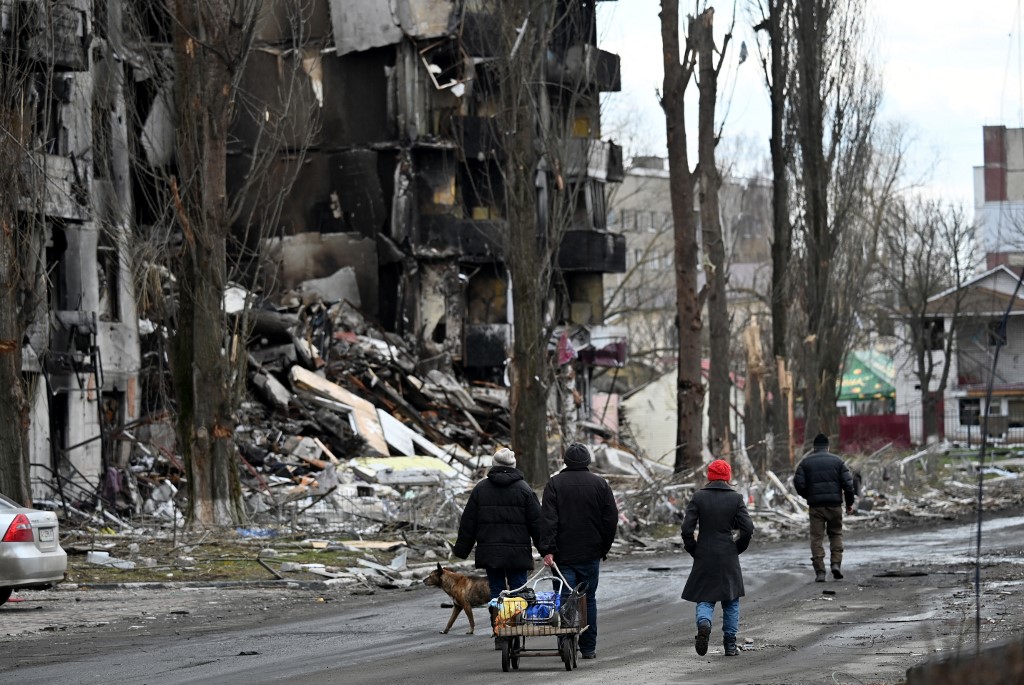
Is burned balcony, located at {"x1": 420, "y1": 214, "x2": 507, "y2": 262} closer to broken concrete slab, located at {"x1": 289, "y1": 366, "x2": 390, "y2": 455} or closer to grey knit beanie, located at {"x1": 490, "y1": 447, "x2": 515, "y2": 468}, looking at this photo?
broken concrete slab, located at {"x1": 289, "y1": 366, "x2": 390, "y2": 455}

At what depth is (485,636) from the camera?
13.5 metres

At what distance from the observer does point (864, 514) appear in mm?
30656

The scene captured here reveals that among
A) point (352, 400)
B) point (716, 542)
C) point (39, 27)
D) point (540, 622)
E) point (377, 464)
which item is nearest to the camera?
point (540, 622)

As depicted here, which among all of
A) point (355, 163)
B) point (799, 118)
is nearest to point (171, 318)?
point (799, 118)

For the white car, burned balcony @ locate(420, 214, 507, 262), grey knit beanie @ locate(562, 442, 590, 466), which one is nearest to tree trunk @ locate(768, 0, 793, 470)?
burned balcony @ locate(420, 214, 507, 262)

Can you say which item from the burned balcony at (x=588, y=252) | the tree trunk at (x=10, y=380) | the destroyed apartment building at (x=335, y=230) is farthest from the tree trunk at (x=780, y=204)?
the tree trunk at (x=10, y=380)

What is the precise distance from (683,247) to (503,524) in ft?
56.8

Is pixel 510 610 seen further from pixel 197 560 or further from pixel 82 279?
pixel 82 279

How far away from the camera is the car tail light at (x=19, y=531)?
50.5 ft

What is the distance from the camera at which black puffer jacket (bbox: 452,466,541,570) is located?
12.7 m

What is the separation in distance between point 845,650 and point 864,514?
1964 cm

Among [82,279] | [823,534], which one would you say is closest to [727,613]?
[823,534]

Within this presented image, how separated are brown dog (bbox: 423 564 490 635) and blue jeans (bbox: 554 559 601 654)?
168cm

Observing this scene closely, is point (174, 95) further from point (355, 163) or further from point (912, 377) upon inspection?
point (912, 377)
